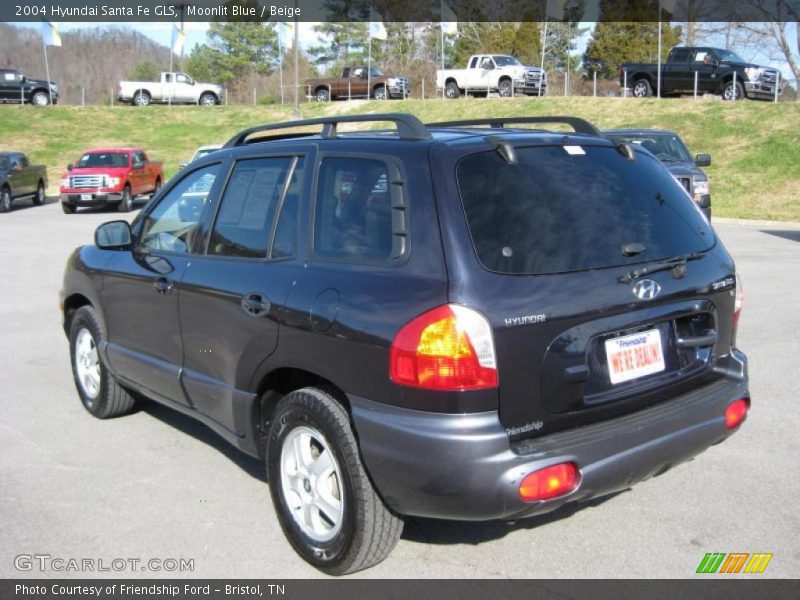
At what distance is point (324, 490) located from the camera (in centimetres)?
372

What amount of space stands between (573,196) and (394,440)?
4.26 feet

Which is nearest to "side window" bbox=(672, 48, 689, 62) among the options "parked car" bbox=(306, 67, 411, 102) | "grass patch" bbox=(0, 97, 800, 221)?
"grass patch" bbox=(0, 97, 800, 221)

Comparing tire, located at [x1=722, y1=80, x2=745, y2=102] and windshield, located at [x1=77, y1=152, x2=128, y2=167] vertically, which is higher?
tire, located at [x1=722, y1=80, x2=745, y2=102]

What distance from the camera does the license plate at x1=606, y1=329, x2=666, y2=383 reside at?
3.52 meters

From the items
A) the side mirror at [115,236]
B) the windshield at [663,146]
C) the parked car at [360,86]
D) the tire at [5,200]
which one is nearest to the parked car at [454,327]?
the side mirror at [115,236]

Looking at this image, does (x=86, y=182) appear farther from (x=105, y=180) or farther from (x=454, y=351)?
(x=454, y=351)

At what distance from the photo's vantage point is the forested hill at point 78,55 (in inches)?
4026

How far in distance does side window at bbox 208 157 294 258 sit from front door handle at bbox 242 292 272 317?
0.75 ft

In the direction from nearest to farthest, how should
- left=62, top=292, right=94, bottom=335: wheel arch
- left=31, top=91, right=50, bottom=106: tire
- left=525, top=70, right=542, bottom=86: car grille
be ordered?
1. left=62, top=292, right=94, bottom=335: wheel arch
2. left=525, top=70, right=542, bottom=86: car grille
3. left=31, top=91, right=50, bottom=106: tire

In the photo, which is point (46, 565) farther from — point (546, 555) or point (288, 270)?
point (546, 555)

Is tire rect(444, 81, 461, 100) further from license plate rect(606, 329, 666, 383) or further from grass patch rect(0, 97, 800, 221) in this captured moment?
license plate rect(606, 329, 666, 383)

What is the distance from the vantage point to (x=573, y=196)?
3635 mm

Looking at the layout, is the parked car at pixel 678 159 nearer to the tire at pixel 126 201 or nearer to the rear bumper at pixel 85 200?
the rear bumper at pixel 85 200

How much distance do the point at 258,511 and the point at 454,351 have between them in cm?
175
